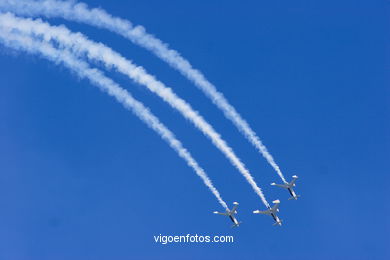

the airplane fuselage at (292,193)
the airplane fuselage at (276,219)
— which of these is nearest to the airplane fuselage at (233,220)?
the airplane fuselage at (276,219)

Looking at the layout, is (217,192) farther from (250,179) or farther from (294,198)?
(294,198)

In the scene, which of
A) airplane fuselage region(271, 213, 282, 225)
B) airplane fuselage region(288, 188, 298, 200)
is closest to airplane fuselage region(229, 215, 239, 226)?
airplane fuselage region(271, 213, 282, 225)

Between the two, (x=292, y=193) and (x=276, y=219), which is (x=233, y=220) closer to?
(x=276, y=219)

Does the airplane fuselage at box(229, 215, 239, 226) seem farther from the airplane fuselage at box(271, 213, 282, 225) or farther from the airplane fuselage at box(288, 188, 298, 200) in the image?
the airplane fuselage at box(288, 188, 298, 200)

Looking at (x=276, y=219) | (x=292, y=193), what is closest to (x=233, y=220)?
(x=276, y=219)

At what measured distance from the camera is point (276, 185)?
57.1m

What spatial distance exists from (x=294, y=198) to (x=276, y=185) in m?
1.82

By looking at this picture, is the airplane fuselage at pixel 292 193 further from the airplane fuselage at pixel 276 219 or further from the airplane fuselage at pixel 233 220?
the airplane fuselage at pixel 233 220

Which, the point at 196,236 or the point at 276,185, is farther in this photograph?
the point at 276,185

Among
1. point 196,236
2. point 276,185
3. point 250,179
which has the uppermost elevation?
point 276,185

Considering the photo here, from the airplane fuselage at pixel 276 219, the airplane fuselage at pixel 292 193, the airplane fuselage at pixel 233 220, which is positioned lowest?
the airplane fuselage at pixel 233 220

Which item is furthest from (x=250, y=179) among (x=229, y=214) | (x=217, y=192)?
(x=229, y=214)

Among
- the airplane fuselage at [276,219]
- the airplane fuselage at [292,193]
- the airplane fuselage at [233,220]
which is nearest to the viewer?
the airplane fuselage at [233,220]

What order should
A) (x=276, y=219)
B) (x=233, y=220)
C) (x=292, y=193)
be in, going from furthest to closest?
(x=292, y=193), (x=276, y=219), (x=233, y=220)
